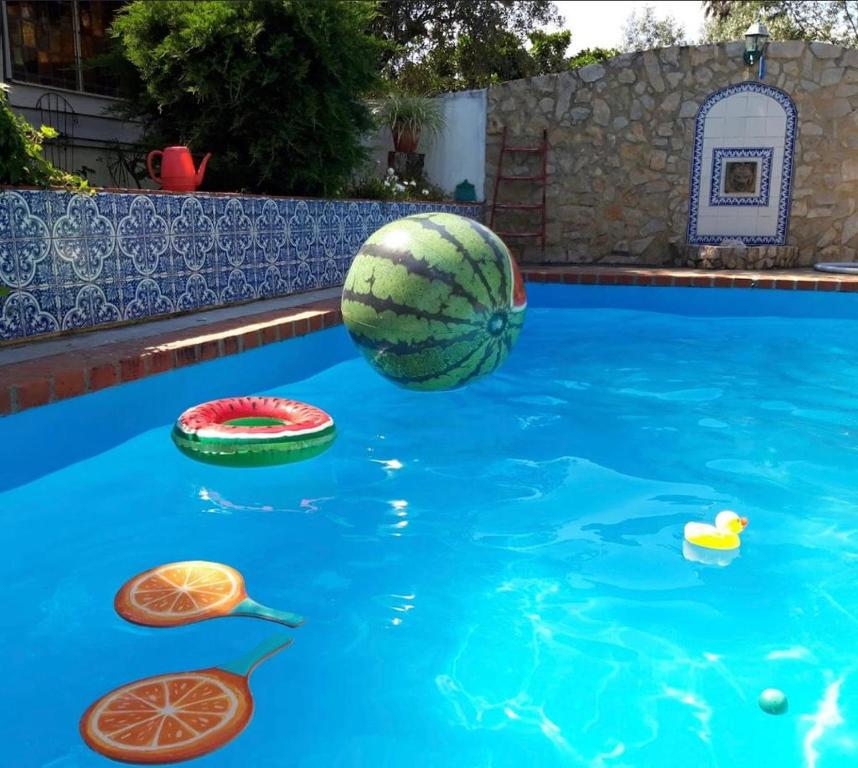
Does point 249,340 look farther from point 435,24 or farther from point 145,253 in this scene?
point 435,24

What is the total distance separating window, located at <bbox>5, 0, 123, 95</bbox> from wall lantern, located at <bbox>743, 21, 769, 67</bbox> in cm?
849

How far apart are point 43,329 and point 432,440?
227cm

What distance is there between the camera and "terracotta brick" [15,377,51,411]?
3307 mm

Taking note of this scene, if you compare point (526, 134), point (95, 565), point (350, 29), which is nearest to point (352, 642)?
point (95, 565)

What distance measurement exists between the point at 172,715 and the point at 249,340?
321cm

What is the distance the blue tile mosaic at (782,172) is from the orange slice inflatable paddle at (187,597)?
36.2ft

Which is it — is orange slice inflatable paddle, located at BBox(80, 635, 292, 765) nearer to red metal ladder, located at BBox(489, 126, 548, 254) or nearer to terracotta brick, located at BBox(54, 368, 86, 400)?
terracotta brick, located at BBox(54, 368, 86, 400)

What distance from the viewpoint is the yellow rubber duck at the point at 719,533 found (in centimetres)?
292

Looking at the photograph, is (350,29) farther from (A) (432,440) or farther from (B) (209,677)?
(B) (209,677)

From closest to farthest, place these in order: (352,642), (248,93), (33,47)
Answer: (352,642)
(248,93)
(33,47)

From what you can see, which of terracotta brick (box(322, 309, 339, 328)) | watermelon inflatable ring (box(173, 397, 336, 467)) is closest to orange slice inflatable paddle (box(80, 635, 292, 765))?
watermelon inflatable ring (box(173, 397, 336, 467))

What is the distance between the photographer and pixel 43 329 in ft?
14.7

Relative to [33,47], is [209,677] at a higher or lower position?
lower

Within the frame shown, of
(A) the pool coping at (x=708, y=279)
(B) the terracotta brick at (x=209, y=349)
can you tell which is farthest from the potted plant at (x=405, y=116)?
(B) the terracotta brick at (x=209, y=349)
